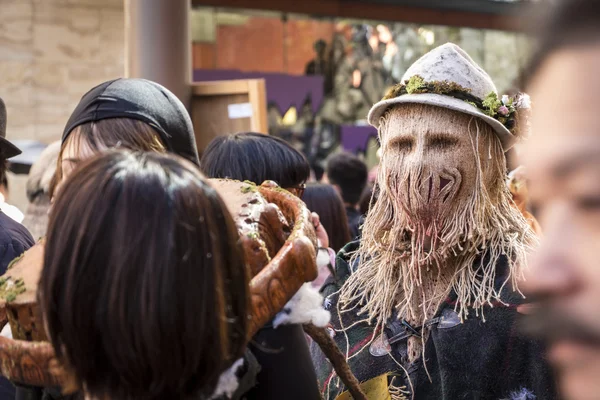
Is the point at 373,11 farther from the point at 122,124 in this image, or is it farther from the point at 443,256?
the point at 122,124

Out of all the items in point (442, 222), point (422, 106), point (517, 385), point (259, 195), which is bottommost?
point (517, 385)

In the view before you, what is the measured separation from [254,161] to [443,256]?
739mm

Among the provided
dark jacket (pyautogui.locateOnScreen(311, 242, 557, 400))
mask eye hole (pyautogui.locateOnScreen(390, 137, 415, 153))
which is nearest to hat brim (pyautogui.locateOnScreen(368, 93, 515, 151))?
mask eye hole (pyautogui.locateOnScreen(390, 137, 415, 153))

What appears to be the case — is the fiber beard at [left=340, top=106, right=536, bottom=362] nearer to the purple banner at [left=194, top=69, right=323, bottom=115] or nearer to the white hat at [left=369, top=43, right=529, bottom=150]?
the white hat at [left=369, top=43, right=529, bottom=150]

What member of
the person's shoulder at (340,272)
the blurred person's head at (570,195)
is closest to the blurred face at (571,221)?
the blurred person's head at (570,195)

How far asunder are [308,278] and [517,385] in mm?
1067

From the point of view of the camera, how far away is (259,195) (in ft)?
4.69

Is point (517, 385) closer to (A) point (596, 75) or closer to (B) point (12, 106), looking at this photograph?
(A) point (596, 75)

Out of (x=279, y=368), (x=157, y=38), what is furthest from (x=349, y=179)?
(x=279, y=368)

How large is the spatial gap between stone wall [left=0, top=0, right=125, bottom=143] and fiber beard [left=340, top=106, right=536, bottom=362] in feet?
18.0

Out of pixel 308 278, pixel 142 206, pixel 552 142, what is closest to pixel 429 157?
pixel 308 278

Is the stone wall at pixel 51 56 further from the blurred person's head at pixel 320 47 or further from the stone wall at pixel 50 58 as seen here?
the blurred person's head at pixel 320 47

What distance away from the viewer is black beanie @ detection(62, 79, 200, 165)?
1504 millimetres

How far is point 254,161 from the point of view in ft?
8.32
